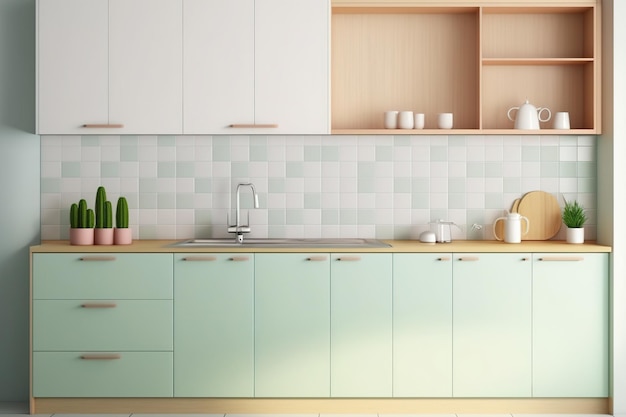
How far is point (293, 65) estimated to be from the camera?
3.98 m

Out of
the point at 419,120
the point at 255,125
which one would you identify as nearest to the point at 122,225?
the point at 255,125

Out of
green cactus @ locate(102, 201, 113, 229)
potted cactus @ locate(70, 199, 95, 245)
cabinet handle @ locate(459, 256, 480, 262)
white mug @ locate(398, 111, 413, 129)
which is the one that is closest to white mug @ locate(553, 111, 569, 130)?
white mug @ locate(398, 111, 413, 129)

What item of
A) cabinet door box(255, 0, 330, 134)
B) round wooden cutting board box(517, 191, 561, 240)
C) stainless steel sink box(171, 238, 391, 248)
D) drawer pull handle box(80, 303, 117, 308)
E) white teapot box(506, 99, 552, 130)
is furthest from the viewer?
round wooden cutting board box(517, 191, 561, 240)

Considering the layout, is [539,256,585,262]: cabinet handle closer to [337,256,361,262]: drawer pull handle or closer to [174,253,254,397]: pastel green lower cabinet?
[337,256,361,262]: drawer pull handle

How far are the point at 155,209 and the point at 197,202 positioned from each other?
248 mm

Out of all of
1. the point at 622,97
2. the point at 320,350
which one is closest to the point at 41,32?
the point at 320,350

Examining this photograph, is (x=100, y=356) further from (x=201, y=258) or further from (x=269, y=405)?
(x=269, y=405)

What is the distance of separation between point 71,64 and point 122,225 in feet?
3.02

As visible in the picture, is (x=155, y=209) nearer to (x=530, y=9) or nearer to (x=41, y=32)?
(x=41, y=32)

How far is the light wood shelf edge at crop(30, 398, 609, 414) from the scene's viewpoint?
3.78 metres

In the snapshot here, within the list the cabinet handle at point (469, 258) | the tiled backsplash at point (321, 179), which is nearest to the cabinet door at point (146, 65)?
the tiled backsplash at point (321, 179)

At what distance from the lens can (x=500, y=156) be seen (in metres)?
4.27

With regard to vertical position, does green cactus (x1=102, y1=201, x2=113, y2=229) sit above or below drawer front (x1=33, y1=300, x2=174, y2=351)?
above

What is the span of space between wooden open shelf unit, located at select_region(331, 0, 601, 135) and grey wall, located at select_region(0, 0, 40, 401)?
5.76 feet
